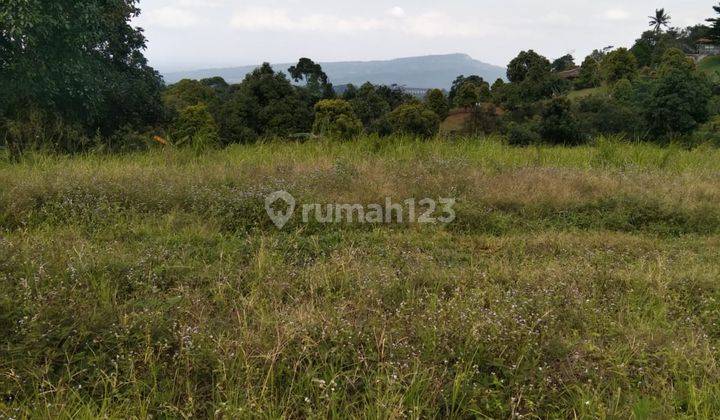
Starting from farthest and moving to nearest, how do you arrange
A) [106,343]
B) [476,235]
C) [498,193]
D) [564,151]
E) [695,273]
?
1. [564,151]
2. [498,193]
3. [476,235]
4. [695,273]
5. [106,343]

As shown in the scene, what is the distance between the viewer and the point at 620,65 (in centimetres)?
2791

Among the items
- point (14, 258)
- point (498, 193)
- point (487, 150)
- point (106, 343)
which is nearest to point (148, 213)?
point (14, 258)

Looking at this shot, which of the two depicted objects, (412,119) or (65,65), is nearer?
(65,65)

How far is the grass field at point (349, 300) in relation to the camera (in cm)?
200

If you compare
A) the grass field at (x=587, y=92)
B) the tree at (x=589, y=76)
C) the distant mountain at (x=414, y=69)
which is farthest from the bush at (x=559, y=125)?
the distant mountain at (x=414, y=69)

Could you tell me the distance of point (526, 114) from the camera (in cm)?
2225

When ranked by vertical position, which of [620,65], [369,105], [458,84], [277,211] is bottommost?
[277,211]

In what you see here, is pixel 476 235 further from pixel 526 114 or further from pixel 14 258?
pixel 526 114

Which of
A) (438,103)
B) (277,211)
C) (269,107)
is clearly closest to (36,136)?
(277,211)

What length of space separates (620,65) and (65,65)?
28360mm

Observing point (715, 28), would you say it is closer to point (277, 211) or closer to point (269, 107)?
point (269, 107)

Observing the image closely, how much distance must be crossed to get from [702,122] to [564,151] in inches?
399

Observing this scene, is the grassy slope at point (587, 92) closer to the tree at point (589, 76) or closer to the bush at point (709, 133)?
the tree at point (589, 76)

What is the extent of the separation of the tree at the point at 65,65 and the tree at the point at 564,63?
40.8 m
